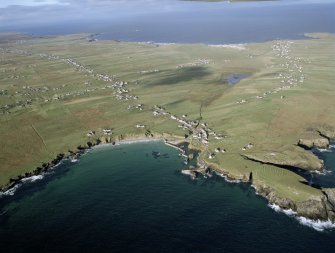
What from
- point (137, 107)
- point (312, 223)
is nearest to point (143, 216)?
point (312, 223)

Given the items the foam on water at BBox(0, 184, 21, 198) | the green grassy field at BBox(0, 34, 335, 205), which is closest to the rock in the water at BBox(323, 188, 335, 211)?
the green grassy field at BBox(0, 34, 335, 205)

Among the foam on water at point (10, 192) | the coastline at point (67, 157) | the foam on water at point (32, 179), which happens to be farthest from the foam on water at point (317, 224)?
the foam on water at point (10, 192)

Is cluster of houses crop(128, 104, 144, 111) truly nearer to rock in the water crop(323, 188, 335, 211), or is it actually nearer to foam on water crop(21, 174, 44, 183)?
foam on water crop(21, 174, 44, 183)

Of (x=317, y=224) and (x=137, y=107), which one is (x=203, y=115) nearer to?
(x=137, y=107)

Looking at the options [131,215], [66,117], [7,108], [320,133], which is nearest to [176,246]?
[131,215]

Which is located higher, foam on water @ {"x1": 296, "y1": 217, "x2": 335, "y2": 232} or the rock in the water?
the rock in the water

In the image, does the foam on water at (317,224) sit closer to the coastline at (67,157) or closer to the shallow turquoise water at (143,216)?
the shallow turquoise water at (143,216)

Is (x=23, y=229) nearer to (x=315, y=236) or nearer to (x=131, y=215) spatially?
(x=131, y=215)

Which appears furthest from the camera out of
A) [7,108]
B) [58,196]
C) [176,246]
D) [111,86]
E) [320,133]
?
[111,86]
